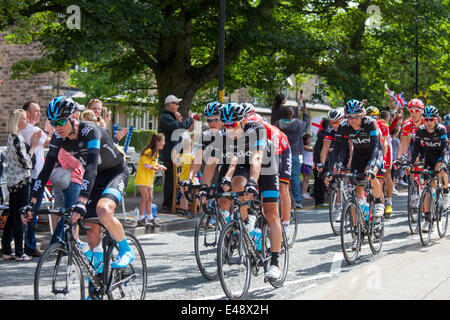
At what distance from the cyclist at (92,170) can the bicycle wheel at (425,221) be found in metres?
5.43

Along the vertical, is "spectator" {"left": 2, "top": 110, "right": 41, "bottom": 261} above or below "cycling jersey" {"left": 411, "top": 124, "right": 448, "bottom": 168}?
below

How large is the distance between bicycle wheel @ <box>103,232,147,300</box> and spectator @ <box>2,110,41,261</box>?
330 centimetres

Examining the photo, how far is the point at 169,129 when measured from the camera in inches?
505

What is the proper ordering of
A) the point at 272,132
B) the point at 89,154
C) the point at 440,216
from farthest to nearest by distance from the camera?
the point at 440,216, the point at 272,132, the point at 89,154

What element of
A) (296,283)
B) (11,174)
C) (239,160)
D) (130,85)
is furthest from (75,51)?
(130,85)

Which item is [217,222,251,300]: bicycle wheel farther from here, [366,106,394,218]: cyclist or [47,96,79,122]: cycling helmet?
[366,106,394,218]: cyclist

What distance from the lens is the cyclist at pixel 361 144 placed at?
30.5 feet

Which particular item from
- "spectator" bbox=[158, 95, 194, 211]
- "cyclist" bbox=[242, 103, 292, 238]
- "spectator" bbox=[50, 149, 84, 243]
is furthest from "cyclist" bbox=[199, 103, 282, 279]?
"spectator" bbox=[158, 95, 194, 211]

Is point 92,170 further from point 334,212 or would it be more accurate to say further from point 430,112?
point 430,112

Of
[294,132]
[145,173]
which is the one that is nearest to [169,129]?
[145,173]

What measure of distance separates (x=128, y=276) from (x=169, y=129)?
7.26m

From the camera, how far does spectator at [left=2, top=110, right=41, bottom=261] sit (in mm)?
8695

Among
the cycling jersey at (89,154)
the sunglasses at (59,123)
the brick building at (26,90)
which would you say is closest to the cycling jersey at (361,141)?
the cycling jersey at (89,154)

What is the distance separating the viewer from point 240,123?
7059mm
